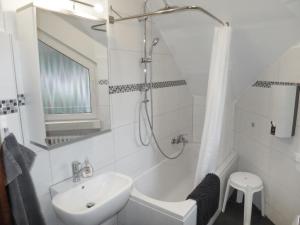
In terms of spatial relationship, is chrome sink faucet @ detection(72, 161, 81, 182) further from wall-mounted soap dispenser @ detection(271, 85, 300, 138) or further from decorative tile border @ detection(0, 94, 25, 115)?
wall-mounted soap dispenser @ detection(271, 85, 300, 138)

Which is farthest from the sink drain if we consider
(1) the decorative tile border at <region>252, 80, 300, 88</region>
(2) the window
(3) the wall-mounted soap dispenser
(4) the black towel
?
(1) the decorative tile border at <region>252, 80, 300, 88</region>

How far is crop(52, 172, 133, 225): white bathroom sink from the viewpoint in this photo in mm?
1311

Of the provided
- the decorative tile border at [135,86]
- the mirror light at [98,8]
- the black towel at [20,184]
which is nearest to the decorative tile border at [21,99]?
the black towel at [20,184]

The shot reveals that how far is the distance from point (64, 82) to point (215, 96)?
1.29 meters

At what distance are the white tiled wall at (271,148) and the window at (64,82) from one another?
1871 mm

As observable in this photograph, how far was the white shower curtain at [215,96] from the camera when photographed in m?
2.01

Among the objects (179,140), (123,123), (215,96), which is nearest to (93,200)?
(123,123)

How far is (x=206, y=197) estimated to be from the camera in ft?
6.34

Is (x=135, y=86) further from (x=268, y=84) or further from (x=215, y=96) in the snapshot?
(x=268, y=84)

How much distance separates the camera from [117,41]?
199cm

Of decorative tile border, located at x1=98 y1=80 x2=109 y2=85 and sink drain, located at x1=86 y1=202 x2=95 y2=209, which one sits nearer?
sink drain, located at x1=86 y1=202 x2=95 y2=209

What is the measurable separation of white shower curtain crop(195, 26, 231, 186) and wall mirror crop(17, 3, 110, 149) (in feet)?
3.08

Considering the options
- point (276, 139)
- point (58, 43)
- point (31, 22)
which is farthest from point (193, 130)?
point (31, 22)

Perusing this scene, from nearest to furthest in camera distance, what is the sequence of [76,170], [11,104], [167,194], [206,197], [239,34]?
[11,104] < [76,170] < [206,197] < [239,34] < [167,194]
